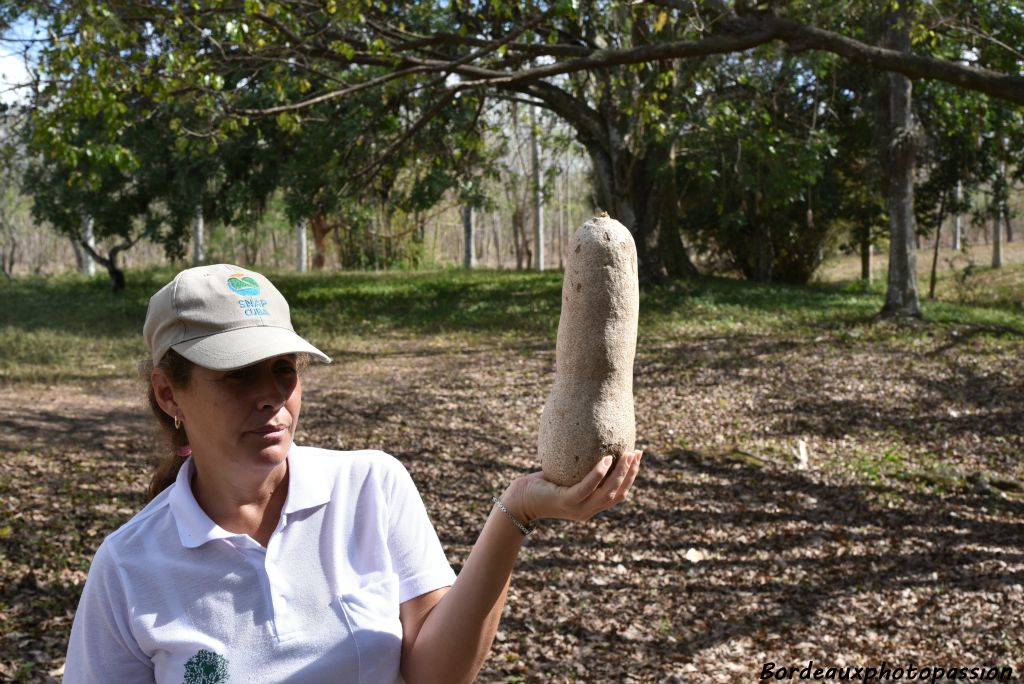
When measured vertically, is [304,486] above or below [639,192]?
below

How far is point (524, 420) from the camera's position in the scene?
11.0 m

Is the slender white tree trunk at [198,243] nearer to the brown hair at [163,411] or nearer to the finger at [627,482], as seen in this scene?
the brown hair at [163,411]

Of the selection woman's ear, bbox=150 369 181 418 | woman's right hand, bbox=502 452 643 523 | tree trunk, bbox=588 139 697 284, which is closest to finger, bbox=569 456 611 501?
woman's right hand, bbox=502 452 643 523

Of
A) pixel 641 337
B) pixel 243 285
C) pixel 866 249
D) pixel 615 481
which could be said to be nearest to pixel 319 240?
pixel 866 249

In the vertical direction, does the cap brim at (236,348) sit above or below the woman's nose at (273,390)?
above

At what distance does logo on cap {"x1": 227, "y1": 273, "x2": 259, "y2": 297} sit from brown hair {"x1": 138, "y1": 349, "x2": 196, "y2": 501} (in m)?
0.21

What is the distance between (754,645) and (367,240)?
32575mm

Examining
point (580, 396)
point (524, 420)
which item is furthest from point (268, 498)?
point (524, 420)

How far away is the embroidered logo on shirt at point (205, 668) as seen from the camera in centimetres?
212

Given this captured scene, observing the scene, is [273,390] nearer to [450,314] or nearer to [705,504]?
[705,504]

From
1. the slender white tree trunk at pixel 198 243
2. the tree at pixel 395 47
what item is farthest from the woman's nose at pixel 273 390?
the slender white tree trunk at pixel 198 243

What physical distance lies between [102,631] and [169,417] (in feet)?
1.86

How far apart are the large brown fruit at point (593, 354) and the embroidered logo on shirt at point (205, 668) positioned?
88 centimetres

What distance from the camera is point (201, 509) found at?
7.44 ft
